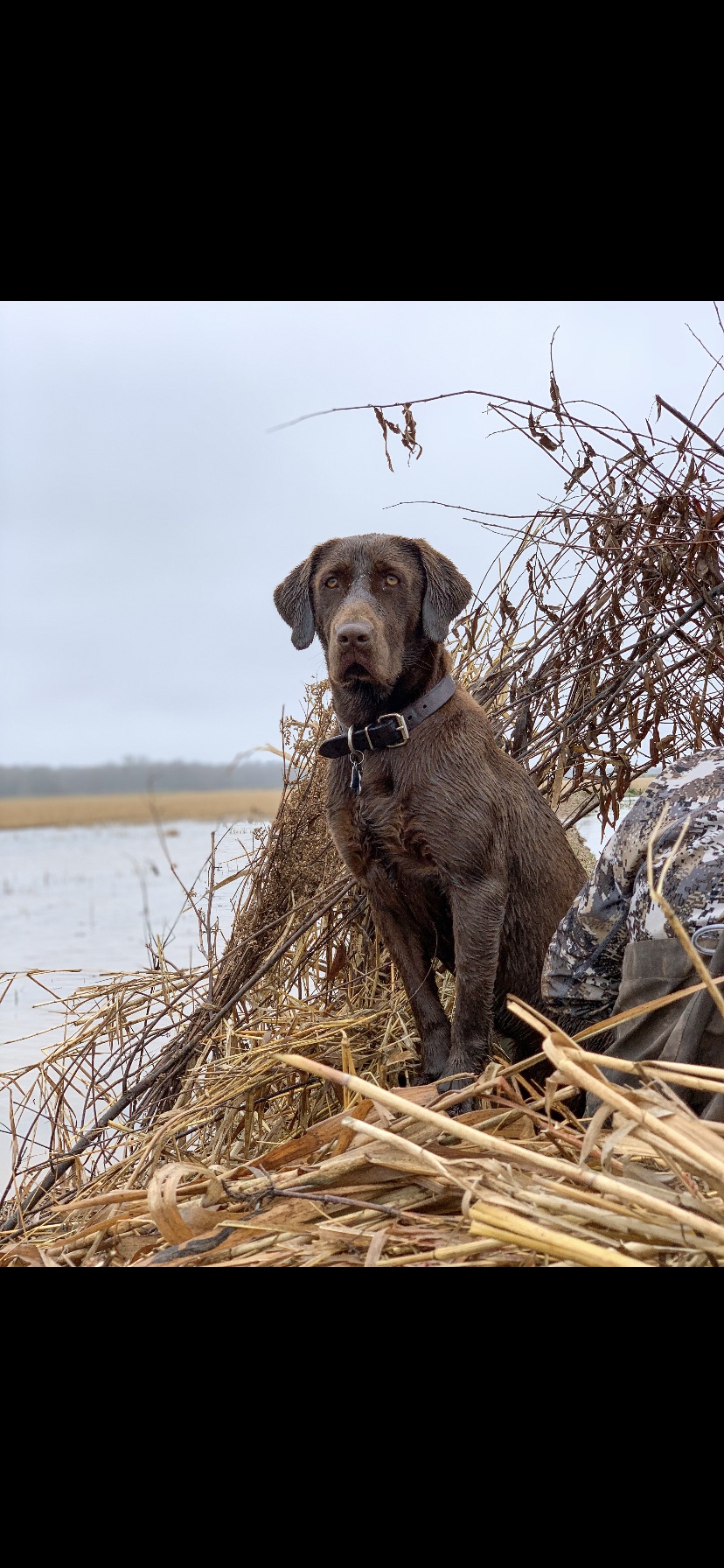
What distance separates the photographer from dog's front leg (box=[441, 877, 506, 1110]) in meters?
3.00

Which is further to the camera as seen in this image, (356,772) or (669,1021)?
(356,772)

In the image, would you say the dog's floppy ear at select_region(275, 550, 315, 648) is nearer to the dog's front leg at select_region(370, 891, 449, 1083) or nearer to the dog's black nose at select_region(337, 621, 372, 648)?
the dog's black nose at select_region(337, 621, 372, 648)

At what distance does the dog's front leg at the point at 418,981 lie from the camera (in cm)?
319

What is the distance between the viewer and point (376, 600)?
2988 millimetres

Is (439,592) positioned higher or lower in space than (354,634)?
higher

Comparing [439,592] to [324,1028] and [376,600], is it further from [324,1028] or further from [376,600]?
[324,1028]

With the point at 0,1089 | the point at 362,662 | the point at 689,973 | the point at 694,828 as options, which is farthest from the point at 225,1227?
the point at 0,1089

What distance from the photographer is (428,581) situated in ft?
10.1

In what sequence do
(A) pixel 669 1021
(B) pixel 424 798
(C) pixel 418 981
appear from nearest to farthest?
(A) pixel 669 1021 → (B) pixel 424 798 → (C) pixel 418 981

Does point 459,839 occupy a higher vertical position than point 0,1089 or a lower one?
higher

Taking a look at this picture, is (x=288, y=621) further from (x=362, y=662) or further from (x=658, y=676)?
(x=658, y=676)

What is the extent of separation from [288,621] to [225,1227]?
173cm

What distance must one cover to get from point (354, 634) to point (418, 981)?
0.92m

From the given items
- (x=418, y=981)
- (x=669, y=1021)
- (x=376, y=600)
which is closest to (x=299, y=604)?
(x=376, y=600)
